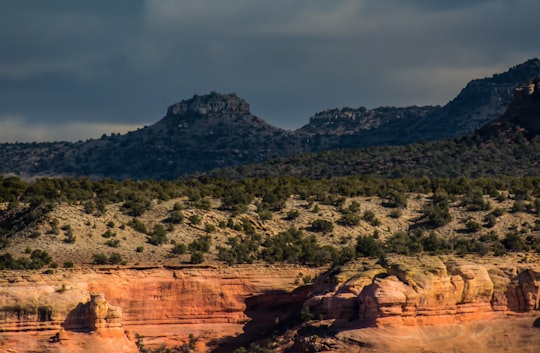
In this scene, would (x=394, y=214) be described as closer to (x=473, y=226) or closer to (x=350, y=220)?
(x=350, y=220)

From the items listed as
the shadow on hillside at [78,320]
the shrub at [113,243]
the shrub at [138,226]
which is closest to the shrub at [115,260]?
the shrub at [113,243]

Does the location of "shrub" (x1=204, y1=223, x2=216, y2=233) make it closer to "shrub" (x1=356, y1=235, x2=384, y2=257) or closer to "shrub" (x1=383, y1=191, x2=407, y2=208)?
"shrub" (x1=356, y1=235, x2=384, y2=257)

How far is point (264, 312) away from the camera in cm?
7706

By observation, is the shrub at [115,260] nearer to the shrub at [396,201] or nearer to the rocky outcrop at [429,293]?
the rocky outcrop at [429,293]

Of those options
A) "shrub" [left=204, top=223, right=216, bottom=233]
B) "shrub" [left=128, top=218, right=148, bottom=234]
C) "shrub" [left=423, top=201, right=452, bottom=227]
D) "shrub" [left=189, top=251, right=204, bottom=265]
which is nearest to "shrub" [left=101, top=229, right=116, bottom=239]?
"shrub" [left=128, top=218, right=148, bottom=234]

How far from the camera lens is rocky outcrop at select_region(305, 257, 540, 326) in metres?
66.6

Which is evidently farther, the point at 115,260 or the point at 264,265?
the point at 264,265

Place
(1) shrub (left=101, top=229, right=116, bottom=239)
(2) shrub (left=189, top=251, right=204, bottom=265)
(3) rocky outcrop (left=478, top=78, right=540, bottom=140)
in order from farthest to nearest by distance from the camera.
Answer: (3) rocky outcrop (left=478, top=78, right=540, bottom=140), (1) shrub (left=101, top=229, right=116, bottom=239), (2) shrub (left=189, top=251, right=204, bottom=265)

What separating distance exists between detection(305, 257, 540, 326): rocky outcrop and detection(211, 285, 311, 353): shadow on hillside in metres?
5.44

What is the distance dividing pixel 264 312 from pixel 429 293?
11920 millimetres

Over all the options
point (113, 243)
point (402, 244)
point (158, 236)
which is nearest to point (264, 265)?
point (158, 236)

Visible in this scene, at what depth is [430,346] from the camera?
6638 cm

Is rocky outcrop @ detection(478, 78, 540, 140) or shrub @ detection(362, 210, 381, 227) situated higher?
rocky outcrop @ detection(478, 78, 540, 140)

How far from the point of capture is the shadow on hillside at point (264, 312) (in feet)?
247
